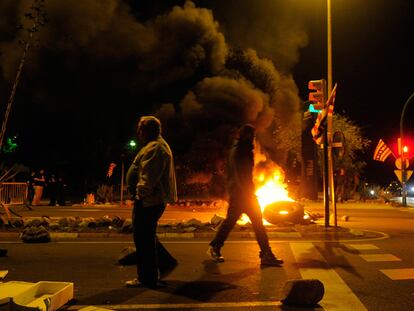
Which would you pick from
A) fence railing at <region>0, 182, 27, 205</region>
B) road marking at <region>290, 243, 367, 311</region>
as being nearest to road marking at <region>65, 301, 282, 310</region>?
road marking at <region>290, 243, 367, 311</region>

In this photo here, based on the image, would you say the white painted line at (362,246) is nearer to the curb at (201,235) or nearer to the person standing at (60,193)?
the curb at (201,235)

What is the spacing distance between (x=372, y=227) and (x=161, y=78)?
75.0 ft

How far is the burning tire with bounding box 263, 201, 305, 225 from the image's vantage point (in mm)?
12102

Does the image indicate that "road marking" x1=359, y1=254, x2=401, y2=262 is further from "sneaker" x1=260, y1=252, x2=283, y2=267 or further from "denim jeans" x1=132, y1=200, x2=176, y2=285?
"denim jeans" x1=132, y1=200, x2=176, y2=285

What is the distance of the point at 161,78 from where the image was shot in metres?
33.5

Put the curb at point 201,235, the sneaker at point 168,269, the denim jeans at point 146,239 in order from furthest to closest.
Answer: the curb at point 201,235 < the sneaker at point 168,269 < the denim jeans at point 146,239

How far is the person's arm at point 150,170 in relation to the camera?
558 centimetres

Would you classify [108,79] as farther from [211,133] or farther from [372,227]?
[372,227]

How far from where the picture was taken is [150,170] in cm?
562

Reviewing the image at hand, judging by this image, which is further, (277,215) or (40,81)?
(40,81)

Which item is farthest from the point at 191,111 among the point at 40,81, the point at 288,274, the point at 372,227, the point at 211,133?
the point at 288,274

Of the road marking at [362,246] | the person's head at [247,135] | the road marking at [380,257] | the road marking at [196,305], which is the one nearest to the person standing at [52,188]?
the road marking at [362,246]

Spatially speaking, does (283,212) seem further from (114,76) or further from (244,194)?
(114,76)

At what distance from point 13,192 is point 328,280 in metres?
12.9
